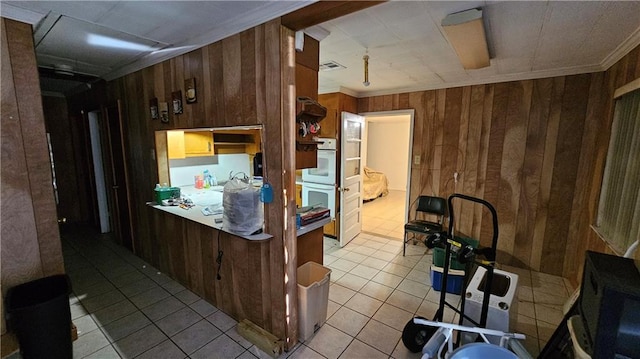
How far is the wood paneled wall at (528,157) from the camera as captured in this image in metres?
2.69

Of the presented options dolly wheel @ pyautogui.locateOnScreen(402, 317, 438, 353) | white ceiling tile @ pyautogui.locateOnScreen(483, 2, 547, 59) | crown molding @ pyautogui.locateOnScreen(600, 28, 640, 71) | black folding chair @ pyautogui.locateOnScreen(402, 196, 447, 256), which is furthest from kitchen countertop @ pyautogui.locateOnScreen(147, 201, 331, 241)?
crown molding @ pyautogui.locateOnScreen(600, 28, 640, 71)

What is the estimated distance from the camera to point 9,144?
1.73 metres

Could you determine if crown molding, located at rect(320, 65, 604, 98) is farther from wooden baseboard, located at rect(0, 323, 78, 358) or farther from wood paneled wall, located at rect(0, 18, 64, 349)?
wooden baseboard, located at rect(0, 323, 78, 358)

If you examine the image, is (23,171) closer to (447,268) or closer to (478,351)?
(447,268)

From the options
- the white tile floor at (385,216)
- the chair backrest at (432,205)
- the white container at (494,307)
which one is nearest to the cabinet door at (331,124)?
the chair backrest at (432,205)

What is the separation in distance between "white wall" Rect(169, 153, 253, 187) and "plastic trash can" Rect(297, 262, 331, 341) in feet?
7.70

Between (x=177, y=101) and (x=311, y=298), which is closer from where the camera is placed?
(x=311, y=298)

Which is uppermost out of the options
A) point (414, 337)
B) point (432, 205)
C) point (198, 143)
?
point (198, 143)

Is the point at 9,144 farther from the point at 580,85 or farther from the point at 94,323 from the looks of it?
the point at 580,85

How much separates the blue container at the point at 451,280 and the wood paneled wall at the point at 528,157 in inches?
43.1

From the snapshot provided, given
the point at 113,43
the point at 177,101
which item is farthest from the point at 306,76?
the point at 113,43

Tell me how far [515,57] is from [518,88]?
2.47 ft

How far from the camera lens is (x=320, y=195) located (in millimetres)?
3965

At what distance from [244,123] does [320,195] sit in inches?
88.3
